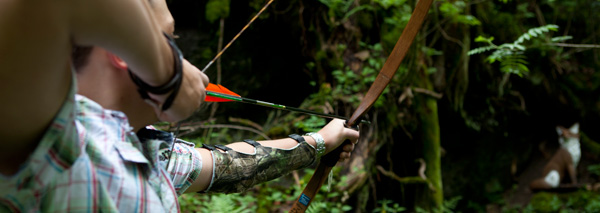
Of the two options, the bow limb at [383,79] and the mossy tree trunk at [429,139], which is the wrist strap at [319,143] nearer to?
the bow limb at [383,79]

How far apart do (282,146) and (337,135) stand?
0.20 m

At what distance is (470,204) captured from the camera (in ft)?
17.4

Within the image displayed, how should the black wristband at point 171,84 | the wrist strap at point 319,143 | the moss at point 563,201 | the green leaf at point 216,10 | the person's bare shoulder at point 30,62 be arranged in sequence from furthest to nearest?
the moss at point 563,201
the green leaf at point 216,10
the wrist strap at point 319,143
the black wristband at point 171,84
the person's bare shoulder at point 30,62

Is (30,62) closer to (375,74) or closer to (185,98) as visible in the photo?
(185,98)

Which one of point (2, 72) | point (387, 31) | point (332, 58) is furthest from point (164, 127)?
point (2, 72)

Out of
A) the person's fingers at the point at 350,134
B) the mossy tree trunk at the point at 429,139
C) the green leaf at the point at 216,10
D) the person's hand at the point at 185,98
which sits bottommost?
the mossy tree trunk at the point at 429,139

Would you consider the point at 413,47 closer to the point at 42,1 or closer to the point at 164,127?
the point at 164,127

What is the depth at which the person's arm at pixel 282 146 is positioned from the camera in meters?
1.08

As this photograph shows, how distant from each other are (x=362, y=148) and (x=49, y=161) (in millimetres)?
2348

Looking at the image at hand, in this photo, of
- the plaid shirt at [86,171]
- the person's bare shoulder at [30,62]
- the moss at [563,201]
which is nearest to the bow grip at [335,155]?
the plaid shirt at [86,171]

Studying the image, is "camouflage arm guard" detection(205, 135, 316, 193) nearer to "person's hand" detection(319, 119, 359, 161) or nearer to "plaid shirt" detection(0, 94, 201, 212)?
"person's hand" detection(319, 119, 359, 161)

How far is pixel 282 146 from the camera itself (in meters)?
1.23

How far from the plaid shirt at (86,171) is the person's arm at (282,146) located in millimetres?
300

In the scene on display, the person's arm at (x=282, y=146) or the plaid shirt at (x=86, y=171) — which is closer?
the plaid shirt at (x=86, y=171)
